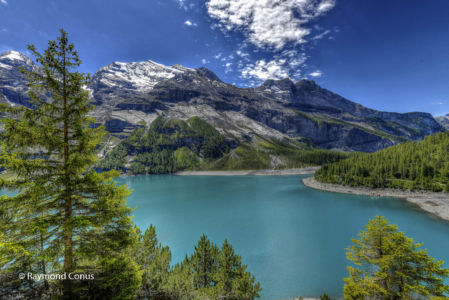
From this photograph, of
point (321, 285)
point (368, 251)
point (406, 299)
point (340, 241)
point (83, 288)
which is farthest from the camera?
point (340, 241)

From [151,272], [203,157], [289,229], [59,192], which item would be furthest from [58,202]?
[203,157]

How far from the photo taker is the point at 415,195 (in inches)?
2259

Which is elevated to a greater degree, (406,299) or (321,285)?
(406,299)

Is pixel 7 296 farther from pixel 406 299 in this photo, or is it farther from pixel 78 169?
pixel 406 299

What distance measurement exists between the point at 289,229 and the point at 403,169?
61.9 meters

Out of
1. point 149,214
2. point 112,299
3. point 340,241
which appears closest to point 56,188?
point 112,299

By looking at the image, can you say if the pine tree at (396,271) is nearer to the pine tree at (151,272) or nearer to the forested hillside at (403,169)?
the pine tree at (151,272)

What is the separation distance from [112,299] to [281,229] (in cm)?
3551

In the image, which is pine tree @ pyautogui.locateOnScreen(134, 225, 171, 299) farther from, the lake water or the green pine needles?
the lake water

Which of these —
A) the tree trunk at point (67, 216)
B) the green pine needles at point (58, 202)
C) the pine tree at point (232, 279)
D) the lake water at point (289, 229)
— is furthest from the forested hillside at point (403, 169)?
the tree trunk at point (67, 216)

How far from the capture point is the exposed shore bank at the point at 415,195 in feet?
145

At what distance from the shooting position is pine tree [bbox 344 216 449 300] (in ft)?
31.1

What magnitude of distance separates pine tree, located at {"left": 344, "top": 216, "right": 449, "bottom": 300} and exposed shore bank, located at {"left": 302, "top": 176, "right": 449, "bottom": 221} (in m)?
46.7

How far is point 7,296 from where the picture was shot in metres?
6.54
